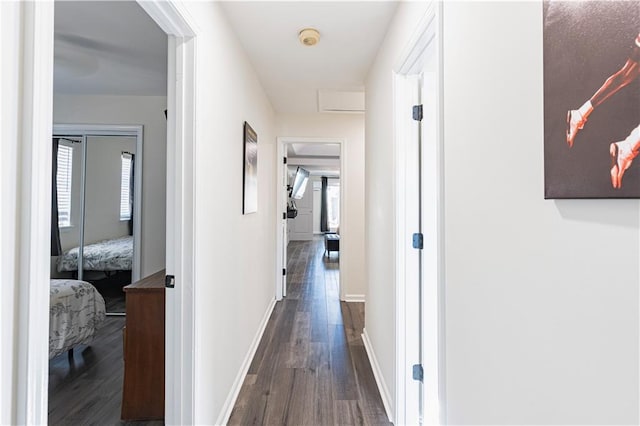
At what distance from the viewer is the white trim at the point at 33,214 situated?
0.58 m

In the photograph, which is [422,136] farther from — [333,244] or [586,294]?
[333,244]

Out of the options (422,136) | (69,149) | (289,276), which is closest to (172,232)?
(422,136)

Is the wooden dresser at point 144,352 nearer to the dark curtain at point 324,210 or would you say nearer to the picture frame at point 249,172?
the picture frame at point 249,172

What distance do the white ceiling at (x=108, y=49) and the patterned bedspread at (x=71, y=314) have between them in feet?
5.91

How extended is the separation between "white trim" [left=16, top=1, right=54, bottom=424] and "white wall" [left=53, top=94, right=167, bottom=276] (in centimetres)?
289

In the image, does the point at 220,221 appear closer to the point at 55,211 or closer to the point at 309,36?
the point at 309,36

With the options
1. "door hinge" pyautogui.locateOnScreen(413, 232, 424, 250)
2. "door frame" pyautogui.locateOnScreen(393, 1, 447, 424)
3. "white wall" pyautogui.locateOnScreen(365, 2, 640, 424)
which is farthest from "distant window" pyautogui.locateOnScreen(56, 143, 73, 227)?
"white wall" pyautogui.locateOnScreen(365, 2, 640, 424)

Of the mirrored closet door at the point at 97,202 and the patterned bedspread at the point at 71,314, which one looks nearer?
the patterned bedspread at the point at 71,314

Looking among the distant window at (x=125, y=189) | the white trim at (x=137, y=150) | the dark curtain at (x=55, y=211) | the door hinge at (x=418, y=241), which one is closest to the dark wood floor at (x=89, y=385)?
the white trim at (x=137, y=150)

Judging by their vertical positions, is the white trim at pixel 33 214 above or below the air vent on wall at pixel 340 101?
below

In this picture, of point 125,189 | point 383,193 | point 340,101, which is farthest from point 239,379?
point 340,101

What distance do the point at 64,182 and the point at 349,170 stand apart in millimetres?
3249

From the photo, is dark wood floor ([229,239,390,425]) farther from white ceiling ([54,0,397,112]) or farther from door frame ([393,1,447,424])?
white ceiling ([54,0,397,112])

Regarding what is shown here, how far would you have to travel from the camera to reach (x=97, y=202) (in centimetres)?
345
